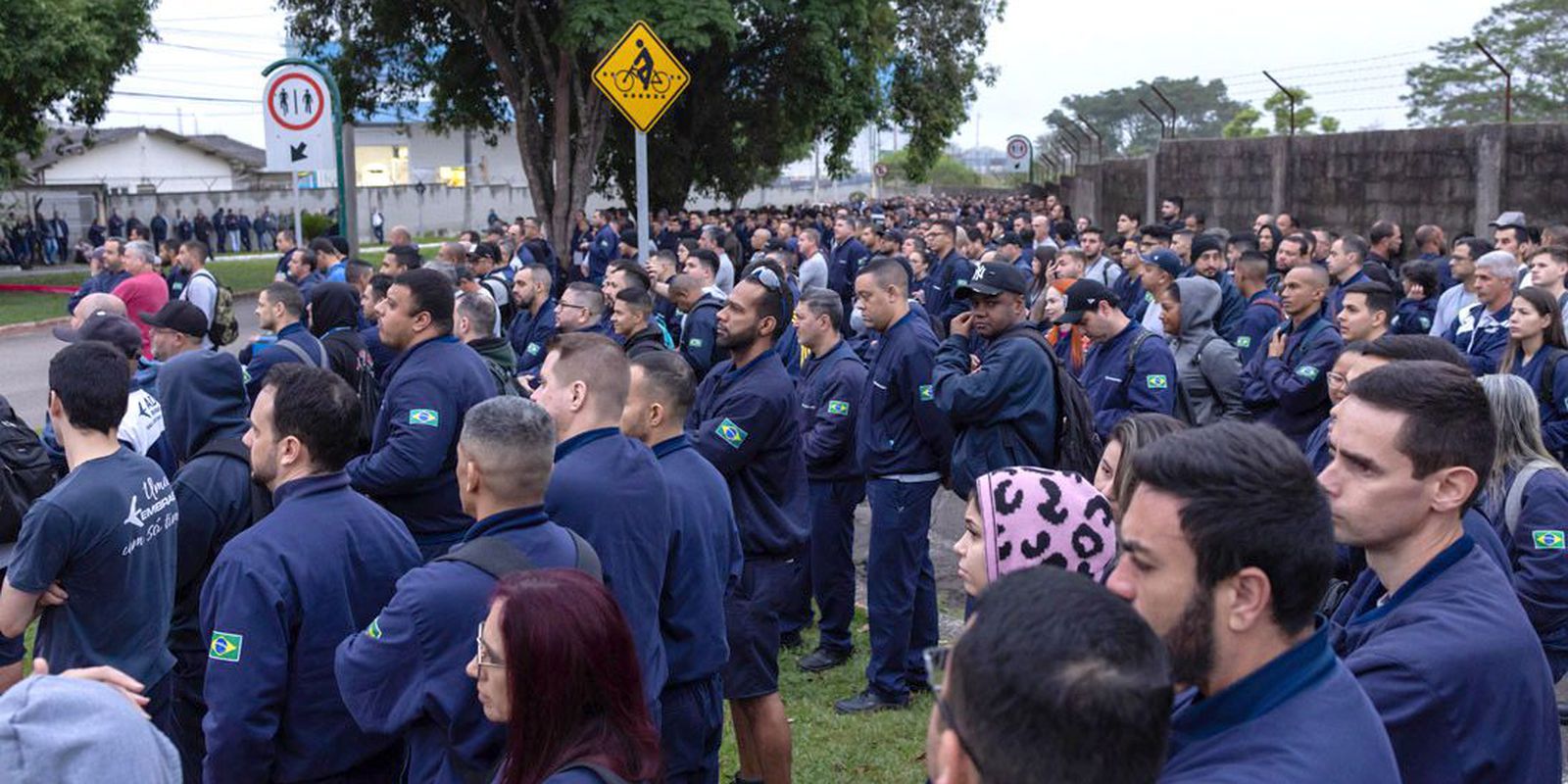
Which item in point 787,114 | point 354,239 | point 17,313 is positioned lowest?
point 17,313

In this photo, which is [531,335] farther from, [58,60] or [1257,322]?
[58,60]

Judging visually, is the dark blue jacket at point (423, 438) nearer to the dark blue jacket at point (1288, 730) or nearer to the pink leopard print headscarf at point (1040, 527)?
the pink leopard print headscarf at point (1040, 527)

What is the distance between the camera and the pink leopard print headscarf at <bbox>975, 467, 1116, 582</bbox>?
3.06 m

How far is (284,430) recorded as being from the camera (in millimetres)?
4086

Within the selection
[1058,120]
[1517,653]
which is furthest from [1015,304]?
[1058,120]

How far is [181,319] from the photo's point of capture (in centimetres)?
699

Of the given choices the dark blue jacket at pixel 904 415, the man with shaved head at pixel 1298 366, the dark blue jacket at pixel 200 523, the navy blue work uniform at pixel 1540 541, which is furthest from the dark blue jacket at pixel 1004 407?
the dark blue jacket at pixel 200 523

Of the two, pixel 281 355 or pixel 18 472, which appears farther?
pixel 281 355

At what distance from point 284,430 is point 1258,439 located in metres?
2.90

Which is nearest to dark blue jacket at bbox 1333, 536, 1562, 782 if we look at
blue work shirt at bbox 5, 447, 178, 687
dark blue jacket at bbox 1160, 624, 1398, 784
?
dark blue jacket at bbox 1160, 624, 1398, 784

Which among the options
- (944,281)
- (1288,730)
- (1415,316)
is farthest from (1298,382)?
(944,281)

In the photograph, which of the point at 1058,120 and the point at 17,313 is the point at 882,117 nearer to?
the point at 1058,120

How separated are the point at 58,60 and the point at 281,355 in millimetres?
21415

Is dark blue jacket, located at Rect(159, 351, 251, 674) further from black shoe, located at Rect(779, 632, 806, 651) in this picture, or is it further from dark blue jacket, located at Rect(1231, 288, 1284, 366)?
dark blue jacket, located at Rect(1231, 288, 1284, 366)
